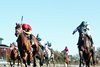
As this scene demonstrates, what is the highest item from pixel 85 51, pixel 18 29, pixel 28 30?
pixel 28 30

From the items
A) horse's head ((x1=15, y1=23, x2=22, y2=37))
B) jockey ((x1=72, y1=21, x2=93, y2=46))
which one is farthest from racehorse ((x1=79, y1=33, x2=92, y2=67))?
horse's head ((x1=15, y1=23, x2=22, y2=37))

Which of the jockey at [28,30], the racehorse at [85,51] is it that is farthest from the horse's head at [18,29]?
the racehorse at [85,51]

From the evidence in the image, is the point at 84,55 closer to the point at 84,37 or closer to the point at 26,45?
the point at 84,37

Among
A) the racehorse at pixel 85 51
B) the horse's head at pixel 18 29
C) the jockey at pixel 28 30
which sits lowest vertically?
the racehorse at pixel 85 51

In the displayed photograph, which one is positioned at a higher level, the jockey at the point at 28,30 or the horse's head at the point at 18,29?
the jockey at the point at 28,30

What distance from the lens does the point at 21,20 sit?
77.1 ft

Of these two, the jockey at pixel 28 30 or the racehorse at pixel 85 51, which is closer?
the racehorse at pixel 85 51

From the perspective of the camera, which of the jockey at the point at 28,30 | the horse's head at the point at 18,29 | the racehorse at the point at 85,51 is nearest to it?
the horse's head at the point at 18,29

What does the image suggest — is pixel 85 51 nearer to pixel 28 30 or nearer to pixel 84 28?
pixel 84 28

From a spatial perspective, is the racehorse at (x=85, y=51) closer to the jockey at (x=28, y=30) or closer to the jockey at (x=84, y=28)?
the jockey at (x=84, y=28)

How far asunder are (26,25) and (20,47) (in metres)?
2.52

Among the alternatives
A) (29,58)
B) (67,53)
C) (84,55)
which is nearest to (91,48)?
(84,55)

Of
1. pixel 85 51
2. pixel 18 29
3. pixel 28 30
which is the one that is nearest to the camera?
pixel 18 29

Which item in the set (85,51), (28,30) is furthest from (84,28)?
(28,30)
